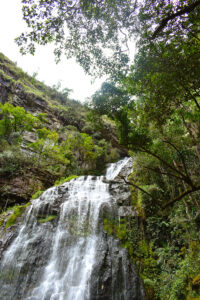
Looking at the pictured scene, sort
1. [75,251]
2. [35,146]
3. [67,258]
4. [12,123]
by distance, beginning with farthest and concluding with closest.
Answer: [12,123], [35,146], [75,251], [67,258]

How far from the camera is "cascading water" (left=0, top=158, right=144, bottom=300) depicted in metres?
6.43

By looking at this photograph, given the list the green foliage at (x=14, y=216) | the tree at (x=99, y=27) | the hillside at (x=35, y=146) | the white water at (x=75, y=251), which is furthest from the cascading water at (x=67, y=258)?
the tree at (x=99, y=27)

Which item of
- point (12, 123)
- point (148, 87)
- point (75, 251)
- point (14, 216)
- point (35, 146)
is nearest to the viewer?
point (148, 87)

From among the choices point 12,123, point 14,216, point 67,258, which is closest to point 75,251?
point 67,258

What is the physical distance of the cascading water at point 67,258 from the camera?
253 inches

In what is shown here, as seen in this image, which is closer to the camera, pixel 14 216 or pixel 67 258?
pixel 67 258

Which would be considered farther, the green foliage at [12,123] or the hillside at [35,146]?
the green foliage at [12,123]

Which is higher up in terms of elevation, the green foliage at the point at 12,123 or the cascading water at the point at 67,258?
the green foliage at the point at 12,123

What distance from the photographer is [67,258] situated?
755cm

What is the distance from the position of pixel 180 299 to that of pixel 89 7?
381 inches

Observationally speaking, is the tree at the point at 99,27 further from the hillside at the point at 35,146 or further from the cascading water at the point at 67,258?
the cascading water at the point at 67,258

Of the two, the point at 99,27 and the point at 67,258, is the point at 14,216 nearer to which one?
the point at 67,258

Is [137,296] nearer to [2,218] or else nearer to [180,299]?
[180,299]

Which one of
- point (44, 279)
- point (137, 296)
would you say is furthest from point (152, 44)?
point (44, 279)
